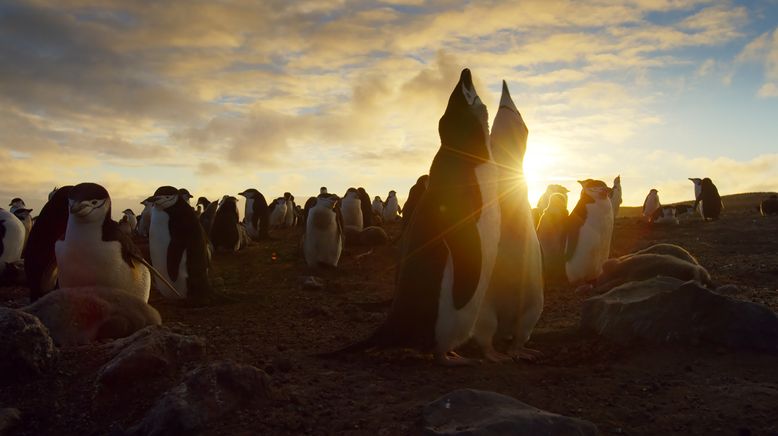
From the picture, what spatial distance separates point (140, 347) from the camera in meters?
4.07

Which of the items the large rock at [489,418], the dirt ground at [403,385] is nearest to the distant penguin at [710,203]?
the dirt ground at [403,385]

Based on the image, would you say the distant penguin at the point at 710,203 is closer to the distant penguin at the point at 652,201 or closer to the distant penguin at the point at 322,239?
the distant penguin at the point at 652,201

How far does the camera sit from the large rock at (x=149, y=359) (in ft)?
12.8

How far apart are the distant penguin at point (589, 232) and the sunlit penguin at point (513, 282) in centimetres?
470

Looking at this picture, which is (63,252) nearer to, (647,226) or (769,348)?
(769,348)

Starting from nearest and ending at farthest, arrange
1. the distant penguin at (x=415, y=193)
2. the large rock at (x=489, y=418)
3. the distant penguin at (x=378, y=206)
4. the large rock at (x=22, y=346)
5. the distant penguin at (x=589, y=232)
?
1. the large rock at (x=489, y=418)
2. the large rock at (x=22, y=346)
3. the distant penguin at (x=589, y=232)
4. the distant penguin at (x=415, y=193)
5. the distant penguin at (x=378, y=206)

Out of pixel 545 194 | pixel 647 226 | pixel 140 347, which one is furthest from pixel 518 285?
pixel 647 226

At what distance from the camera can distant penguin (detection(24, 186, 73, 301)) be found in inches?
288

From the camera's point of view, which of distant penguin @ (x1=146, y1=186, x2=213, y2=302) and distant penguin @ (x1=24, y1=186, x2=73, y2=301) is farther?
distant penguin @ (x1=146, y1=186, x2=213, y2=302)

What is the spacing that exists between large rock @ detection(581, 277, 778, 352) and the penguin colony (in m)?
0.76

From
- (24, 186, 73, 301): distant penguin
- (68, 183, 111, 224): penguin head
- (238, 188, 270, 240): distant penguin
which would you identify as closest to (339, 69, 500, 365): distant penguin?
(68, 183, 111, 224): penguin head

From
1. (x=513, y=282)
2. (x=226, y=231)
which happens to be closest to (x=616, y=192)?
(x=226, y=231)

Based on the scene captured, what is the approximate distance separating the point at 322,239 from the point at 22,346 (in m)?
9.13

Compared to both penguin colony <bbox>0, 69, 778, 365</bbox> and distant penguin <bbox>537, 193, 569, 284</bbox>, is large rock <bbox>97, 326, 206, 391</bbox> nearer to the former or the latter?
penguin colony <bbox>0, 69, 778, 365</bbox>
